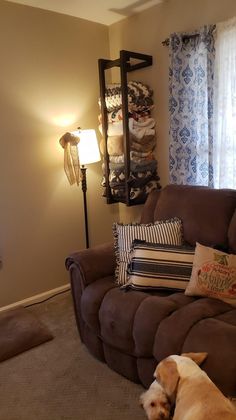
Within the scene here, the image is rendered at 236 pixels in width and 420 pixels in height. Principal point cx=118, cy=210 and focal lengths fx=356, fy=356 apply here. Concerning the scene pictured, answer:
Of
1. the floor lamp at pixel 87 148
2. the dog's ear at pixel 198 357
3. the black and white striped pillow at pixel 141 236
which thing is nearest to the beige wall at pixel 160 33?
the floor lamp at pixel 87 148

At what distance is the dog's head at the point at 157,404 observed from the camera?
138 cm

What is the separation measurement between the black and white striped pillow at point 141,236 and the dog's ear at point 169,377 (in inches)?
31.6

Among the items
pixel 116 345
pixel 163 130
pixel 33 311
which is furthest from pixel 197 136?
pixel 33 311

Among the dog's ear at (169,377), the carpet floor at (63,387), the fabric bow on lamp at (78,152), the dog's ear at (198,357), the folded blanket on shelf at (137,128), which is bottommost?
the carpet floor at (63,387)

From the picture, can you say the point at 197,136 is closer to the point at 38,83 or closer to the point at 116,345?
the point at 38,83

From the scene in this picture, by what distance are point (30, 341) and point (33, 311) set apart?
0.50 m

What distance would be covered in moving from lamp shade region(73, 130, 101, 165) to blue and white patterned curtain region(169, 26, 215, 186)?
67 centimetres

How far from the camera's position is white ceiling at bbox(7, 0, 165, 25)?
2.82m

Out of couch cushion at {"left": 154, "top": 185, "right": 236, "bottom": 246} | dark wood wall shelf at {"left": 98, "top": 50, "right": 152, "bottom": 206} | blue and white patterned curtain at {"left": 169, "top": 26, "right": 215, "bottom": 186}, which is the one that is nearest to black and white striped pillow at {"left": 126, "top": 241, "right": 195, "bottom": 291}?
couch cushion at {"left": 154, "top": 185, "right": 236, "bottom": 246}

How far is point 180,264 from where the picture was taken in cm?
204

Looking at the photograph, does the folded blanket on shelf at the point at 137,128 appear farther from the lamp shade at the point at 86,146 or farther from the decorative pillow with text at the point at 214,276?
the decorative pillow with text at the point at 214,276

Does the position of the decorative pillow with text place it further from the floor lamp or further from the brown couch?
the floor lamp

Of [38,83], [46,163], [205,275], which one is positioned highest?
[38,83]

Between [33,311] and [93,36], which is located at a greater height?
[93,36]
